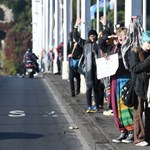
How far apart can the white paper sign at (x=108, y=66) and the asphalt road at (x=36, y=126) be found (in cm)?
120

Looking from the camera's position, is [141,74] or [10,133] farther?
[10,133]

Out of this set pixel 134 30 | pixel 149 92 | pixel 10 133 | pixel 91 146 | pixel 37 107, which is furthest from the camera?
pixel 37 107

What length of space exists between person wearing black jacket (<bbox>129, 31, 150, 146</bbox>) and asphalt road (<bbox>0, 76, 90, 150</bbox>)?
60.4 inches

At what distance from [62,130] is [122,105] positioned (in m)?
3.54

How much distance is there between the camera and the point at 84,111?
56.7 feet

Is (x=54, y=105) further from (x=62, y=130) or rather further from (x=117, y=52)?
(x=117, y=52)

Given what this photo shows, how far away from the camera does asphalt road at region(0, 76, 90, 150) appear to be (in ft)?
43.6

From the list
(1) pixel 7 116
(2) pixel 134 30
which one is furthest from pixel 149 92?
(1) pixel 7 116

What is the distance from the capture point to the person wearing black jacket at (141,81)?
1102 centimetres

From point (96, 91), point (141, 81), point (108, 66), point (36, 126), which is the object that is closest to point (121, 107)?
point (141, 81)

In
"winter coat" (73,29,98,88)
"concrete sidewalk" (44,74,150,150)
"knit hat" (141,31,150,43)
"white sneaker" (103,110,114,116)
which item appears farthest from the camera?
"winter coat" (73,29,98,88)

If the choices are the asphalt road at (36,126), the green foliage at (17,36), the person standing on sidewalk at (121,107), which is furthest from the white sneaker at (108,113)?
the green foliage at (17,36)

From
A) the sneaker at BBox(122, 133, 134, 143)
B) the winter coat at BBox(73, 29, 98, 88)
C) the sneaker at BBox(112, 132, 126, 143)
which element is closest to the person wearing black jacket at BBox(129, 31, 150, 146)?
the sneaker at BBox(122, 133, 134, 143)

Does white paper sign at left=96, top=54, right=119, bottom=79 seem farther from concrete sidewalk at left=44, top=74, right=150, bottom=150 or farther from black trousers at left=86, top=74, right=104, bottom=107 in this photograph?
black trousers at left=86, top=74, right=104, bottom=107
